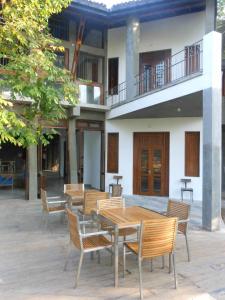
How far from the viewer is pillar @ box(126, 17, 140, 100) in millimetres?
10914

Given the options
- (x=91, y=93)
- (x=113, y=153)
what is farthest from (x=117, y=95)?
(x=113, y=153)

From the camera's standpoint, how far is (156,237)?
3.77m

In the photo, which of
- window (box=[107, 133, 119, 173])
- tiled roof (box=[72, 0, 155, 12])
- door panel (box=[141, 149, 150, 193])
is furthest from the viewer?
window (box=[107, 133, 119, 173])

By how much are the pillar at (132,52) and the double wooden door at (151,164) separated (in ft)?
6.71

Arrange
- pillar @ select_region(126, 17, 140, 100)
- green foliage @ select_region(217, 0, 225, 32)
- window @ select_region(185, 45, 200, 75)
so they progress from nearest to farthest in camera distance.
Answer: window @ select_region(185, 45, 200, 75) < pillar @ select_region(126, 17, 140, 100) < green foliage @ select_region(217, 0, 225, 32)

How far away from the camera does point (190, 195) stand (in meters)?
11.2

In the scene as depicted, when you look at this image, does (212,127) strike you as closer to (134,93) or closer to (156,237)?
(156,237)

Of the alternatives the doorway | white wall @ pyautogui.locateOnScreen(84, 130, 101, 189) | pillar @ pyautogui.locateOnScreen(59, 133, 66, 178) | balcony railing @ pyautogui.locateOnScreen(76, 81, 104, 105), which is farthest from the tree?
pillar @ pyautogui.locateOnScreen(59, 133, 66, 178)

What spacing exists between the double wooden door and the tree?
23.5ft

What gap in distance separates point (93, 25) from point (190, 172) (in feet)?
23.3

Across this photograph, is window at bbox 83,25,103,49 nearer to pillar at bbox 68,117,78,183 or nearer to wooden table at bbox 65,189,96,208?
pillar at bbox 68,117,78,183

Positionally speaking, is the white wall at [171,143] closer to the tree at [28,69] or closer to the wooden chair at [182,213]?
the wooden chair at [182,213]

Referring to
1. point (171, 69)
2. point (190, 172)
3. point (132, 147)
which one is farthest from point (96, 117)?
point (190, 172)

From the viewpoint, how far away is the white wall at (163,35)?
432 inches
